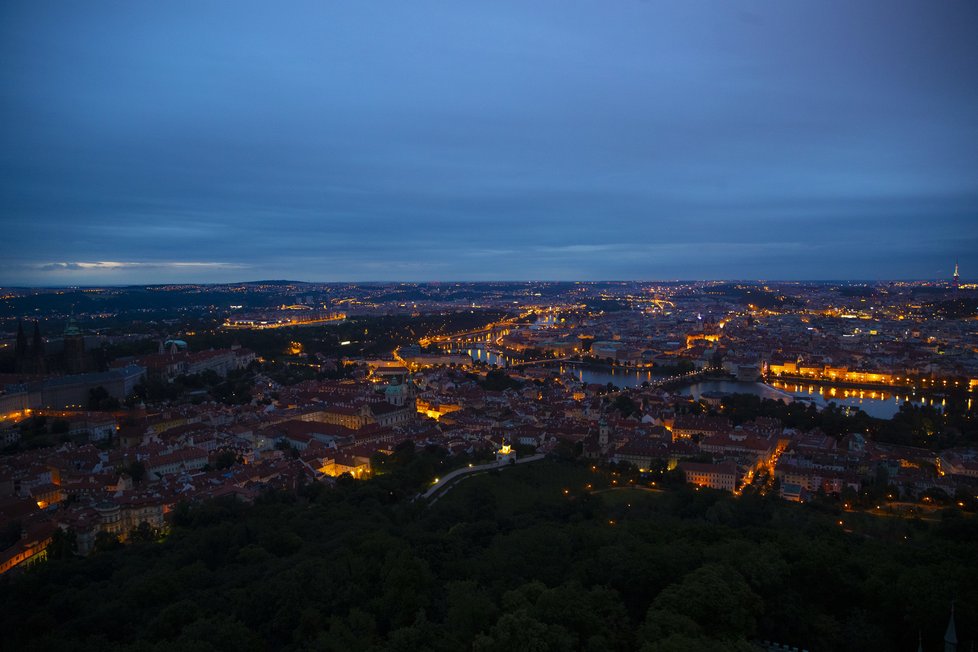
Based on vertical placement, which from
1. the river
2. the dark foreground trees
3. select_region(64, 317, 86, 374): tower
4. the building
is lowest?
the river

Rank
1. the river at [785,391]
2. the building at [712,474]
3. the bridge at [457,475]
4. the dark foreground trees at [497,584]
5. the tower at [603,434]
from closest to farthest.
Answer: the dark foreground trees at [497,584] < the bridge at [457,475] < the building at [712,474] < the tower at [603,434] < the river at [785,391]

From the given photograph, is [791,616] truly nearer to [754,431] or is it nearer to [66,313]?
[754,431]

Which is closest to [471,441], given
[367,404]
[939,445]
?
[367,404]

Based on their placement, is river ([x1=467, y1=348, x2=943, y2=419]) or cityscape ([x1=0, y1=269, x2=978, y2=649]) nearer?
cityscape ([x1=0, y1=269, x2=978, y2=649])

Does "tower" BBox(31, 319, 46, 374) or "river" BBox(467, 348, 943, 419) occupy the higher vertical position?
"tower" BBox(31, 319, 46, 374)

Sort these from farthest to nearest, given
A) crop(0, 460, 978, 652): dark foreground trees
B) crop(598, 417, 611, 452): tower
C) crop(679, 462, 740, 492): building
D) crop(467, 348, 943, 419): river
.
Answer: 1. crop(467, 348, 943, 419): river
2. crop(598, 417, 611, 452): tower
3. crop(679, 462, 740, 492): building
4. crop(0, 460, 978, 652): dark foreground trees

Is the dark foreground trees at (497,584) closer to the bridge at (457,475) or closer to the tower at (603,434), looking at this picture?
the bridge at (457,475)

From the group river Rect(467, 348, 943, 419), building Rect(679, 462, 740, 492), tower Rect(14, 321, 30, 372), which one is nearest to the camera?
building Rect(679, 462, 740, 492)

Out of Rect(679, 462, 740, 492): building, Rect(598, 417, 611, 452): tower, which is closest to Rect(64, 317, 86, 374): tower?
Rect(598, 417, 611, 452): tower

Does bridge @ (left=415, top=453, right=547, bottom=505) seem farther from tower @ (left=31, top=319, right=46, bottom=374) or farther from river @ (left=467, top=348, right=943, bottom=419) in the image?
tower @ (left=31, top=319, right=46, bottom=374)

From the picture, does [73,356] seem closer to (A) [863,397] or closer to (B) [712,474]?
(B) [712,474]

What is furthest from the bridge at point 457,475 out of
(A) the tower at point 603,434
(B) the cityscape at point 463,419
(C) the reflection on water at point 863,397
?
(C) the reflection on water at point 863,397
